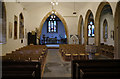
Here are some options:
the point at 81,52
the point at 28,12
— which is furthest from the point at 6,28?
the point at 28,12

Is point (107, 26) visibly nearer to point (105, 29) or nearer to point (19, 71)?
point (105, 29)

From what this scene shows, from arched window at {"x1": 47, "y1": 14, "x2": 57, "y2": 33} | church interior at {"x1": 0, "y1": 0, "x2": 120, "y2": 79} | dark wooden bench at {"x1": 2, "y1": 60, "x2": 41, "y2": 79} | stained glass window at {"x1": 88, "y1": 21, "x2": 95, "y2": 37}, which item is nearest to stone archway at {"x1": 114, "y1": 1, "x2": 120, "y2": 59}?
church interior at {"x1": 0, "y1": 0, "x2": 120, "y2": 79}

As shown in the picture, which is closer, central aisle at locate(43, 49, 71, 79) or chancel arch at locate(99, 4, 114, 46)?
central aisle at locate(43, 49, 71, 79)

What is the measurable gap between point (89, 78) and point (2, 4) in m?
6.39

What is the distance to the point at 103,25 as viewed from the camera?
16094 mm

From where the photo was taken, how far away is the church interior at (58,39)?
9.61 feet

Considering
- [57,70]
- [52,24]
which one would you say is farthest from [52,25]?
[57,70]

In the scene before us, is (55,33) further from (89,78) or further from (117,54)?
(89,78)

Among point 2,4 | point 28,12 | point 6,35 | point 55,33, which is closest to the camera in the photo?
point 2,4

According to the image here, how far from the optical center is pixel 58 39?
71.1 feet

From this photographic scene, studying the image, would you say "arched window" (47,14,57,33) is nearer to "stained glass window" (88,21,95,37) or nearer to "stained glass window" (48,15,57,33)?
"stained glass window" (48,15,57,33)

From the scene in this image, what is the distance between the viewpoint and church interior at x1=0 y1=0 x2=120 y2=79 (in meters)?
2.93

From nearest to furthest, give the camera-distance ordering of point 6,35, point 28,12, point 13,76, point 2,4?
point 13,76
point 2,4
point 6,35
point 28,12

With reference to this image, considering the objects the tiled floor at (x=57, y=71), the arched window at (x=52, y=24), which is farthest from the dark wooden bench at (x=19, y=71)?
the arched window at (x=52, y=24)
